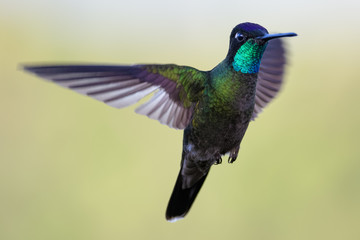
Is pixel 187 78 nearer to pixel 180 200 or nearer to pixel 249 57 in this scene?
pixel 249 57

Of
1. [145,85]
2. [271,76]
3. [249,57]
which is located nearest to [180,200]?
[271,76]

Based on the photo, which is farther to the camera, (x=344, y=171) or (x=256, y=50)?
(x=344, y=171)

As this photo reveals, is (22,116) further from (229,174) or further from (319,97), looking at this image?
(319,97)

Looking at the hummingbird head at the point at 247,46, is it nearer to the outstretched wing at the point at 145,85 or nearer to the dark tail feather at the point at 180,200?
the outstretched wing at the point at 145,85

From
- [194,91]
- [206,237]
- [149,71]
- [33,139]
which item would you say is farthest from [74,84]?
[33,139]

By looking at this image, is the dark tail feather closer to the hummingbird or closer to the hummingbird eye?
the hummingbird

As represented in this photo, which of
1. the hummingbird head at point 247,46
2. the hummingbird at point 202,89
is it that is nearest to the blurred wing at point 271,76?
the hummingbird at point 202,89

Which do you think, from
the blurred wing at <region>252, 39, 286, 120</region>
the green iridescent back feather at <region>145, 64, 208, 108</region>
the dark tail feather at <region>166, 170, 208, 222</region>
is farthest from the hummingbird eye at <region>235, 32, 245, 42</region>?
the dark tail feather at <region>166, 170, 208, 222</region>
